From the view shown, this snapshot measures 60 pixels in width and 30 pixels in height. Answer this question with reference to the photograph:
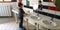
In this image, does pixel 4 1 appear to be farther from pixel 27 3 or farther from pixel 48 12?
pixel 48 12

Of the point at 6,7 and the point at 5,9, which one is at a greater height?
the point at 6,7

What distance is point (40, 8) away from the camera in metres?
3.14

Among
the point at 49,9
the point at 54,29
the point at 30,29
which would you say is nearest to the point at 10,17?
the point at 30,29

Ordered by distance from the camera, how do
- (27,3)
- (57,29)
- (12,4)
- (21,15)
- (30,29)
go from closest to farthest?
(57,29) → (21,15) → (30,29) → (27,3) → (12,4)

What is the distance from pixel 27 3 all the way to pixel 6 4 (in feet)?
6.12

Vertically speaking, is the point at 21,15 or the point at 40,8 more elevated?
the point at 40,8

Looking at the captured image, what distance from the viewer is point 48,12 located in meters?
2.74

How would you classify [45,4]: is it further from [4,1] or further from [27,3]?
[4,1]

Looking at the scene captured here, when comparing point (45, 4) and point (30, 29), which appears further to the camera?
point (30, 29)

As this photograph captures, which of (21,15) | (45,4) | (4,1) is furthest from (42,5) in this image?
(4,1)

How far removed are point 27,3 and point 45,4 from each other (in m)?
1.21

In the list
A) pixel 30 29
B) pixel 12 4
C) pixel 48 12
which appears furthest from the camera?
pixel 12 4

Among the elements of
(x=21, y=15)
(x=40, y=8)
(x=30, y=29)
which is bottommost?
(x=30, y=29)

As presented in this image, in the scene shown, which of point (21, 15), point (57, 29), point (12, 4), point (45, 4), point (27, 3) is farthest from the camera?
point (12, 4)
